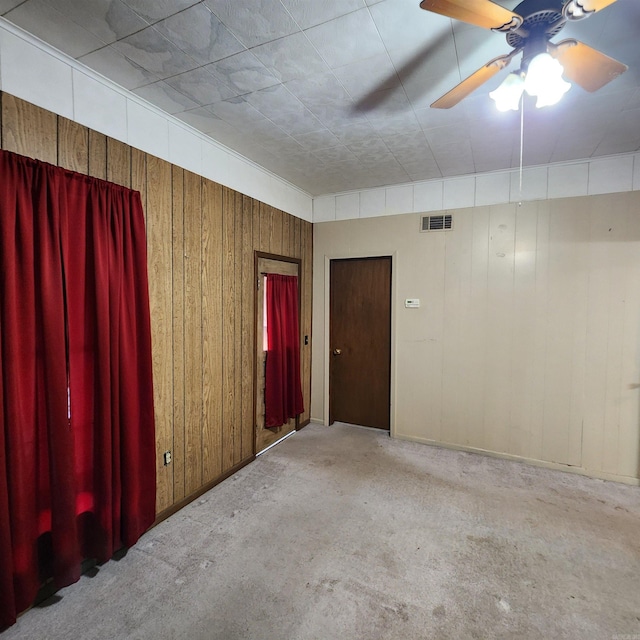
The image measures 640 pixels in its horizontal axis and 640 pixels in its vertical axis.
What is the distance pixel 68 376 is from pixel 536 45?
8.68 feet

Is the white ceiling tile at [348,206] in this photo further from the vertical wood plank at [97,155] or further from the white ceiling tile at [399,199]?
the vertical wood plank at [97,155]

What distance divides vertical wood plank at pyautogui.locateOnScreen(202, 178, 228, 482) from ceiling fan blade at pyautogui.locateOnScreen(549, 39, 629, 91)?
7.67 feet

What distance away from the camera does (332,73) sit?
2016 millimetres

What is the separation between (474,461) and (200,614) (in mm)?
2739

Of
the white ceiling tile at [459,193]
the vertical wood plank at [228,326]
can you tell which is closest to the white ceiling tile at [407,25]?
the vertical wood plank at [228,326]

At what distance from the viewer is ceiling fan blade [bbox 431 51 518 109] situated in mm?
1518

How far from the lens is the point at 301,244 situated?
4.24 meters

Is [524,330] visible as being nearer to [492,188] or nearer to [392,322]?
[392,322]

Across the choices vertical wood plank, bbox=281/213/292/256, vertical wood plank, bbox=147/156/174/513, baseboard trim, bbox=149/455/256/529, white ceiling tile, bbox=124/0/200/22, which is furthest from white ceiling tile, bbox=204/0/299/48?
baseboard trim, bbox=149/455/256/529

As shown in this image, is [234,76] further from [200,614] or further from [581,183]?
[581,183]

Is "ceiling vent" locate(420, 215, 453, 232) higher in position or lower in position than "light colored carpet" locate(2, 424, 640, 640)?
higher

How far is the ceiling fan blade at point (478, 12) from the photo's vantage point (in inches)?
48.3

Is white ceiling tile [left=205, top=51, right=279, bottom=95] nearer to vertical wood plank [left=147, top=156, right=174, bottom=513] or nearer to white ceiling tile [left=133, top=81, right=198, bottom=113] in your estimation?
white ceiling tile [left=133, top=81, right=198, bottom=113]

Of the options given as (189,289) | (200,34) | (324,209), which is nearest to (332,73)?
(200,34)
